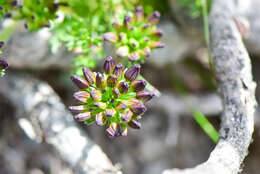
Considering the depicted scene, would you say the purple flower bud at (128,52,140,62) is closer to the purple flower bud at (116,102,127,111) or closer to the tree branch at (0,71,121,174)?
the purple flower bud at (116,102,127,111)

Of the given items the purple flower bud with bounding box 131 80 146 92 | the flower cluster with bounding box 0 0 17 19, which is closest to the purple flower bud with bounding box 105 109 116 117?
the purple flower bud with bounding box 131 80 146 92

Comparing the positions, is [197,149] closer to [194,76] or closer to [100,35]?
[194,76]

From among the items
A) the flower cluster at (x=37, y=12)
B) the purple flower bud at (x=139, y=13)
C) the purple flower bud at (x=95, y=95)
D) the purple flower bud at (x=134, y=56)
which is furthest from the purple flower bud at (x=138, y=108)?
the flower cluster at (x=37, y=12)

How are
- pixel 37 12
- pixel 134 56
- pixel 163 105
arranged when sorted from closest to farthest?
pixel 134 56
pixel 37 12
pixel 163 105

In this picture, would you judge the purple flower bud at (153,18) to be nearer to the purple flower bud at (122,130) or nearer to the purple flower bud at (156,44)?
the purple flower bud at (156,44)

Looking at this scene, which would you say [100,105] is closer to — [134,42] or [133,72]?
[133,72]

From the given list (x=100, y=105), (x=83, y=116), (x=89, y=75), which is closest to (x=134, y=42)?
(x=89, y=75)

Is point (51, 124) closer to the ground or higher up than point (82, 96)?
closer to the ground

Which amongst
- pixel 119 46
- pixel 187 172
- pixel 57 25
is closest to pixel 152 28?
pixel 119 46
